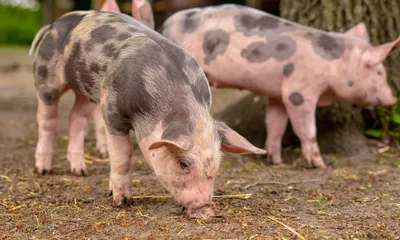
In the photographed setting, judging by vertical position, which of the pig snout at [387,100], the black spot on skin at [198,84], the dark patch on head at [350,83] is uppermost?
the black spot on skin at [198,84]

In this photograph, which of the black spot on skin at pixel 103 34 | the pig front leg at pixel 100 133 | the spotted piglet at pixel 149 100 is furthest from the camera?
the pig front leg at pixel 100 133

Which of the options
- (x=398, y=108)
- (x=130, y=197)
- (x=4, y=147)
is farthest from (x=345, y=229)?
(x=4, y=147)

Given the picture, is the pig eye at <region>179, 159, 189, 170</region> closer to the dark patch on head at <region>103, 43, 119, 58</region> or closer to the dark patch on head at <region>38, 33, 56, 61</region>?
the dark patch on head at <region>103, 43, 119, 58</region>

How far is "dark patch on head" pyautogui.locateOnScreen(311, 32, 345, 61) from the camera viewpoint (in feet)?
18.3

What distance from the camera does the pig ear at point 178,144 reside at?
132 inches

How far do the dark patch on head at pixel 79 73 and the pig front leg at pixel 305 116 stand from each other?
1.98 metres

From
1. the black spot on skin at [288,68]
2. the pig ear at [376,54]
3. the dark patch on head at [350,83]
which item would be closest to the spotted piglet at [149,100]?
the black spot on skin at [288,68]

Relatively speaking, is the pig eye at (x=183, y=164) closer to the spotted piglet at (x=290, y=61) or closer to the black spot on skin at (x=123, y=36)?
the black spot on skin at (x=123, y=36)

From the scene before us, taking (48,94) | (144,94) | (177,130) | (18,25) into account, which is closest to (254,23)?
(48,94)

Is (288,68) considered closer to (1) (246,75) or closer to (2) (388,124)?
(1) (246,75)

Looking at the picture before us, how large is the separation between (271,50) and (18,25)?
21049mm

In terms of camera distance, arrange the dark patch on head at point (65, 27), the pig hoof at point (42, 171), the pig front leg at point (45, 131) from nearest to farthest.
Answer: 1. the dark patch on head at point (65, 27)
2. the pig front leg at point (45, 131)
3. the pig hoof at point (42, 171)

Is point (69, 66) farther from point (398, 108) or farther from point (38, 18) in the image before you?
point (38, 18)

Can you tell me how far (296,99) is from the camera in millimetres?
5566
